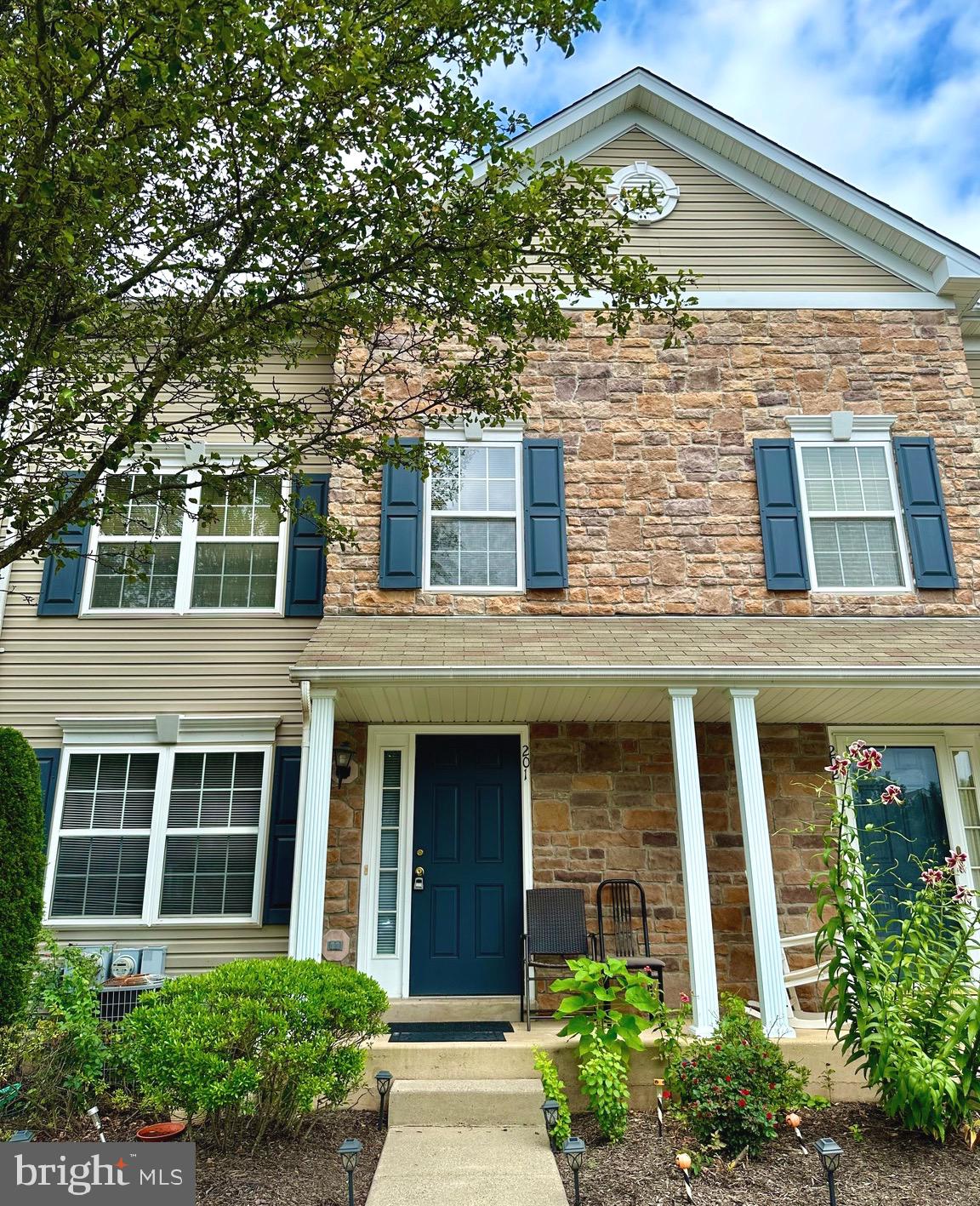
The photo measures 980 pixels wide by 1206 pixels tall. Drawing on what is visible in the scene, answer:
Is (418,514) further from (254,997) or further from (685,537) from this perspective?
(254,997)

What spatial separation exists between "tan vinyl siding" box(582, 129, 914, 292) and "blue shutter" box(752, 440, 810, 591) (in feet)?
5.60

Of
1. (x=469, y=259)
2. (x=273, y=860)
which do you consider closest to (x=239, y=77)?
(x=469, y=259)

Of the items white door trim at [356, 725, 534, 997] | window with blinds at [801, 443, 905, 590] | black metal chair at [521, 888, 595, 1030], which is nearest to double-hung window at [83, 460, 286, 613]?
white door trim at [356, 725, 534, 997]

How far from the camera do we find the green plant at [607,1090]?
4.37m

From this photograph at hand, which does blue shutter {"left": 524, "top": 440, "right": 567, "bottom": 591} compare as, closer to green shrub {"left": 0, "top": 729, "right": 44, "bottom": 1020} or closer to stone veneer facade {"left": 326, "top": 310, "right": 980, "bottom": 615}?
stone veneer facade {"left": 326, "top": 310, "right": 980, "bottom": 615}

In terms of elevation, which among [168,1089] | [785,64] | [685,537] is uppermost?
[785,64]

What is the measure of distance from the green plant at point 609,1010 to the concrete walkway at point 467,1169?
0.55 metres

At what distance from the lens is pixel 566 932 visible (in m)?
6.20

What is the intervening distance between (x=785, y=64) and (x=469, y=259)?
729 cm

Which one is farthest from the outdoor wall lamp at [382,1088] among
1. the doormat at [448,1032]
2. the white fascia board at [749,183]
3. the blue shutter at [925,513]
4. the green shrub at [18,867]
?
the white fascia board at [749,183]

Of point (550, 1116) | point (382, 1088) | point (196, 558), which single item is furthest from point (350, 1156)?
point (196, 558)

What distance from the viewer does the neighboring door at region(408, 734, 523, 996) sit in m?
6.51

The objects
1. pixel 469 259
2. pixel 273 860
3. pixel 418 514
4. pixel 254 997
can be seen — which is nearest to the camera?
pixel 254 997

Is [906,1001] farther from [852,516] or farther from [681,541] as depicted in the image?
[852,516]
